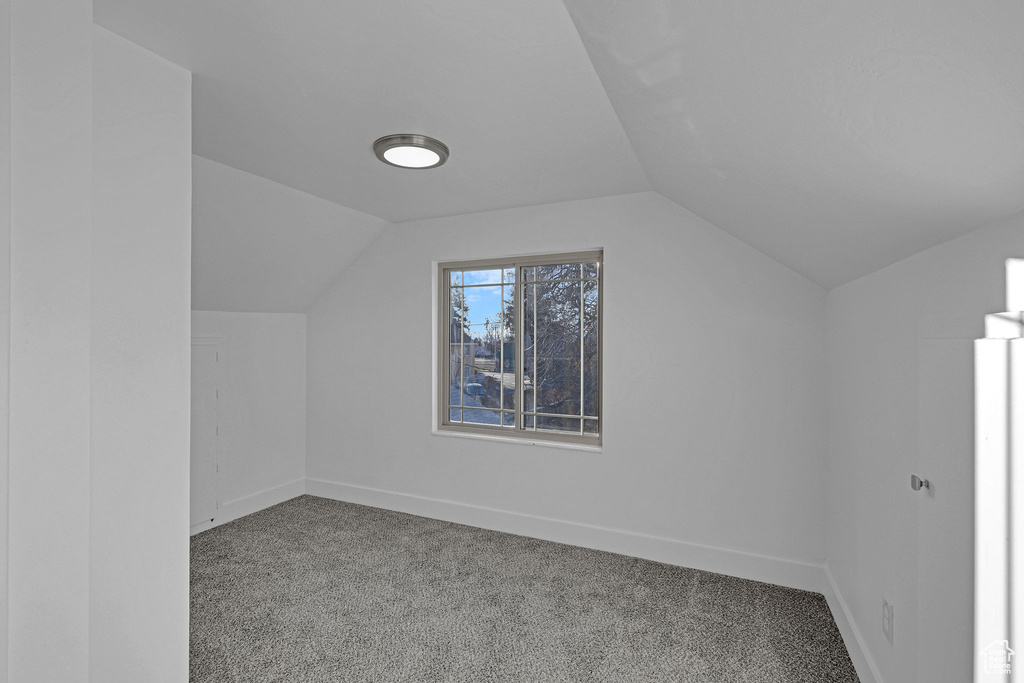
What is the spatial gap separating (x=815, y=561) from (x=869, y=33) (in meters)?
2.91

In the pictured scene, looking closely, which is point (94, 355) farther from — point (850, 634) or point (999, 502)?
point (850, 634)

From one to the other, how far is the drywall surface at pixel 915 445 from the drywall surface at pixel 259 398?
4.02 metres

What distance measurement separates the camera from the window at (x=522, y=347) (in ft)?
11.9

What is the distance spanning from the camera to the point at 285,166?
2830mm

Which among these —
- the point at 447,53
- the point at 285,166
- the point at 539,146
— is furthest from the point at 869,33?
the point at 285,166

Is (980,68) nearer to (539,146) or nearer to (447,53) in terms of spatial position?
(447,53)

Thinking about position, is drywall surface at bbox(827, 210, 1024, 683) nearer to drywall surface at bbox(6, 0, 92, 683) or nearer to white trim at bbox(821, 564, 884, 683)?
white trim at bbox(821, 564, 884, 683)

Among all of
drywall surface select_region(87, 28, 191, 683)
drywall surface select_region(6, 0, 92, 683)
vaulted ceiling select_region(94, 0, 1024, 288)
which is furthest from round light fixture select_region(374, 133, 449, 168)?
drywall surface select_region(6, 0, 92, 683)

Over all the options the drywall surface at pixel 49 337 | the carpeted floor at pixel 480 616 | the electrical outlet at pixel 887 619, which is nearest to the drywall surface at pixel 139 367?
the drywall surface at pixel 49 337

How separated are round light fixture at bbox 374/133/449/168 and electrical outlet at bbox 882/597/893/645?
8.57ft

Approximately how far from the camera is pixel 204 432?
3762 mm

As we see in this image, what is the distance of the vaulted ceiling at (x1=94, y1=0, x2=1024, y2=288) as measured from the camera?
33.7 inches

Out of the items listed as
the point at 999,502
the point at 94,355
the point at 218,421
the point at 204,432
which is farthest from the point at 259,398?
the point at 999,502

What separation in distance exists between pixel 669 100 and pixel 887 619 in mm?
1947
